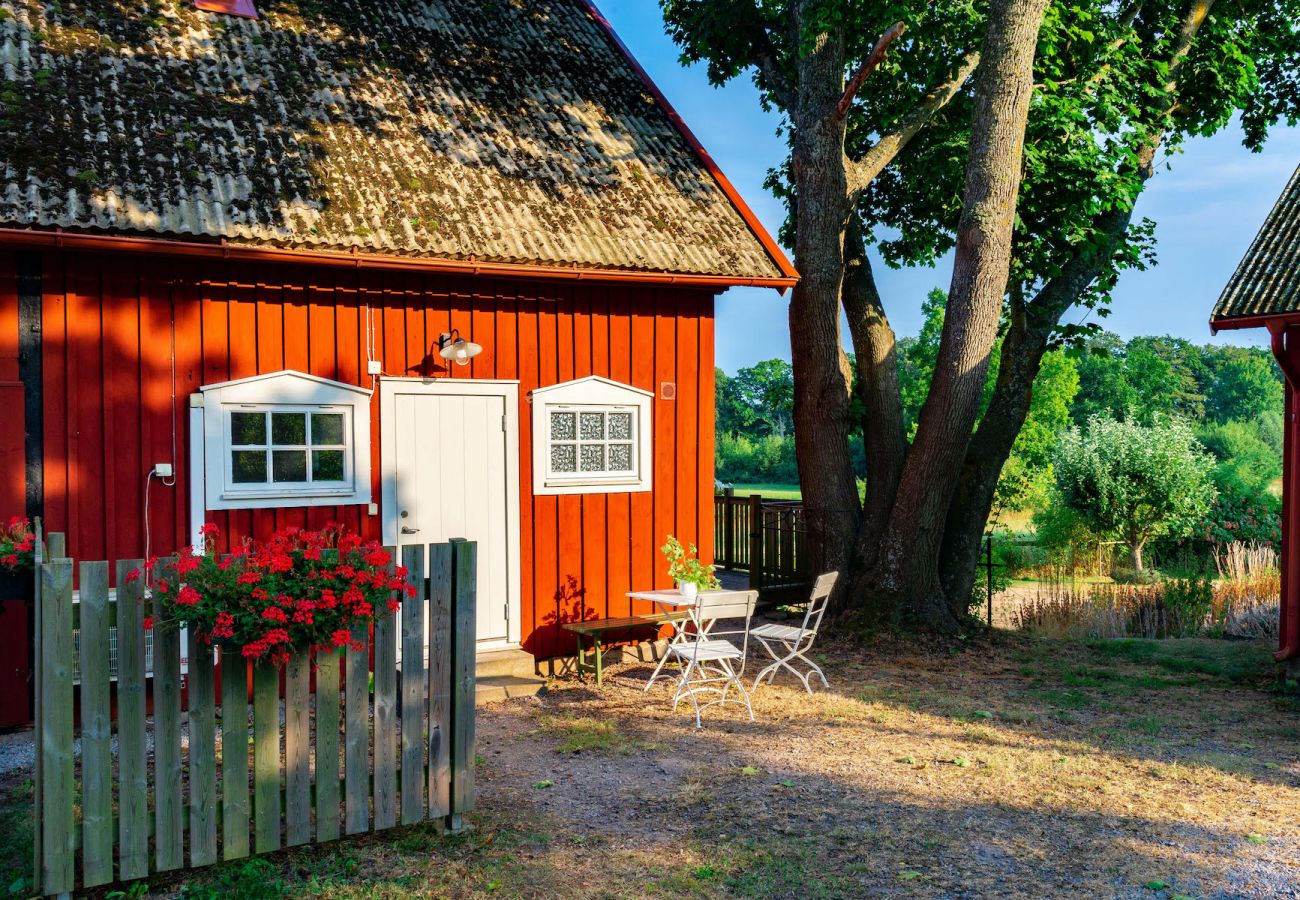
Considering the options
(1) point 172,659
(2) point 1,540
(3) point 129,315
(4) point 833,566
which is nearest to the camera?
(1) point 172,659

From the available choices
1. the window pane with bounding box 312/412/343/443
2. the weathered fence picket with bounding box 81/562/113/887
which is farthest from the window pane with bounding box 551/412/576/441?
the weathered fence picket with bounding box 81/562/113/887

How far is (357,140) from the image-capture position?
9117mm

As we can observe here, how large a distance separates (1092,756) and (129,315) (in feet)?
24.4

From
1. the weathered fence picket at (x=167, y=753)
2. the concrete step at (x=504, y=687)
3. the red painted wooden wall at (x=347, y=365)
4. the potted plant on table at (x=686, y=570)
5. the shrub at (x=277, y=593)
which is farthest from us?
the potted plant on table at (x=686, y=570)

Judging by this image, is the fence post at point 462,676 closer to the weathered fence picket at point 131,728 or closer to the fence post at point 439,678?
the fence post at point 439,678

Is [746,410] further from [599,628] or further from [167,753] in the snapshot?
[167,753]

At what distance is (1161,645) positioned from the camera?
441 inches

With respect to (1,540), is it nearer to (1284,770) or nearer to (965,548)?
(1284,770)

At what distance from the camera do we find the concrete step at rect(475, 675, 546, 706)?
8.41 metres

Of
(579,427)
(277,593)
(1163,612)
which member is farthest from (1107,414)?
(277,593)

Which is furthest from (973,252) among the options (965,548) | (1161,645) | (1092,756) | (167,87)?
(167,87)

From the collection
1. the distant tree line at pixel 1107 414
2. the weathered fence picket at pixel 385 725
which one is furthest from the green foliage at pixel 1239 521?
the weathered fence picket at pixel 385 725

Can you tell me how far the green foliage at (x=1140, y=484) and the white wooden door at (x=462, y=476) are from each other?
44.2ft

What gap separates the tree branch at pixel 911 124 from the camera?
11.9 meters
